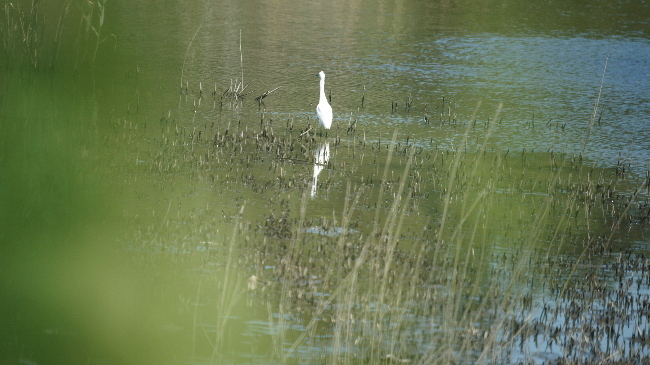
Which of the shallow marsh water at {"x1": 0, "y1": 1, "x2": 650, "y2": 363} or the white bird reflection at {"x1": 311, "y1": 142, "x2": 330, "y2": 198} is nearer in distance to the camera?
the shallow marsh water at {"x1": 0, "y1": 1, "x2": 650, "y2": 363}

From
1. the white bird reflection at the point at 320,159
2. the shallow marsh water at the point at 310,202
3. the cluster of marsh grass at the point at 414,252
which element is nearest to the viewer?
the shallow marsh water at the point at 310,202

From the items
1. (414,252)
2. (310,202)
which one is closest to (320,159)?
(310,202)

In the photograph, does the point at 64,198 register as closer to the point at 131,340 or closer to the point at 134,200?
the point at 131,340

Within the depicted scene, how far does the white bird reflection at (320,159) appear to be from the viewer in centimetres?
821

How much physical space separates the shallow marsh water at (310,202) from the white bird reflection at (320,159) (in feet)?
0.13

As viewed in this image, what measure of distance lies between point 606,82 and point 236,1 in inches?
423

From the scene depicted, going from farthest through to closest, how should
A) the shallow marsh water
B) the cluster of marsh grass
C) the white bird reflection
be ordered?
the white bird reflection < the cluster of marsh grass < the shallow marsh water

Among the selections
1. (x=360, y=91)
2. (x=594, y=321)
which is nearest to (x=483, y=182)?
(x=594, y=321)

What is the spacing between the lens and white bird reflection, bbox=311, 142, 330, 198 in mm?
8211

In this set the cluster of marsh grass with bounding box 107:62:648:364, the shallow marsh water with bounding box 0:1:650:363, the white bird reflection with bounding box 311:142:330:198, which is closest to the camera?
the shallow marsh water with bounding box 0:1:650:363

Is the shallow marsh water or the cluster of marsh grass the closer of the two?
the shallow marsh water

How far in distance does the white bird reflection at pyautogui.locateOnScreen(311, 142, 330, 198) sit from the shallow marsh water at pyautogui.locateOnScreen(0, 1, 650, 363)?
40 millimetres

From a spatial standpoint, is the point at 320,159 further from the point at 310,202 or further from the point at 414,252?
the point at 414,252

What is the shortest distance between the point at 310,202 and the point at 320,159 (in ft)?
5.22
